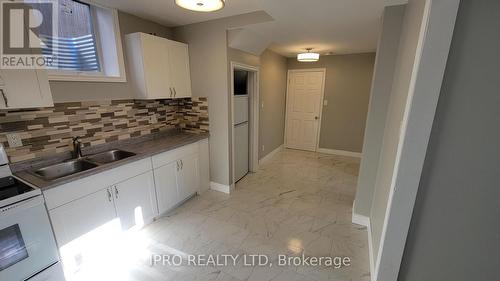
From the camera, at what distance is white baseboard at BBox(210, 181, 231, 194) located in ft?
10.6

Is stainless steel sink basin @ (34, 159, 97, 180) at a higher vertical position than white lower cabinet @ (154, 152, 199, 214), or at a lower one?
higher

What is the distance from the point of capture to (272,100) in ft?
15.4

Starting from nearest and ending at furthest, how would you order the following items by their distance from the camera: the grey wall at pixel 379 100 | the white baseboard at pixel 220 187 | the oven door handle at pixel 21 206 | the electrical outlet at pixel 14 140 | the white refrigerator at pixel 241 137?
the oven door handle at pixel 21 206
the electrical outlet at pixel 14 140
the grey wall at pixel 379 100
the white baseboard at pixel 220 187
the white refrigerator at pixel 241 137

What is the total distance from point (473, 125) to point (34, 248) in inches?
117

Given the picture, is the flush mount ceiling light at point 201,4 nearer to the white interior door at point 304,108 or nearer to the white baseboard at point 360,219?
the white baseboard at point 360,219

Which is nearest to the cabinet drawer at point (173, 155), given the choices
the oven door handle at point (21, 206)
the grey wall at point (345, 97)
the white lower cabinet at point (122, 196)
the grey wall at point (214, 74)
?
the white lower cabinet at point (122, 196)

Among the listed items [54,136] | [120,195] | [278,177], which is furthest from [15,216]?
[278,177]

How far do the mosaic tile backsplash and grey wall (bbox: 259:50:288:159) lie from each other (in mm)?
1618

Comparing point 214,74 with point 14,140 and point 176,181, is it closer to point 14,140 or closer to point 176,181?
point 176,181

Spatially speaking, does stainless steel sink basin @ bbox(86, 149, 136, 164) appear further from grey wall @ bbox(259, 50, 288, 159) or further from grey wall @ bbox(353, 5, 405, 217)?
grey wall @ bbox(353, 5, 405, 217)

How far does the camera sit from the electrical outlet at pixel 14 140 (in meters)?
1.72

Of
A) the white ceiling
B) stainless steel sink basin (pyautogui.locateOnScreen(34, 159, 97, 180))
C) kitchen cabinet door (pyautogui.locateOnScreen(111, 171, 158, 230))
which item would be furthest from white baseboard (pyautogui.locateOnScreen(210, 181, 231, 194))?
the white ceiling

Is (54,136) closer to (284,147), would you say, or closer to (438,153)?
(438,153)

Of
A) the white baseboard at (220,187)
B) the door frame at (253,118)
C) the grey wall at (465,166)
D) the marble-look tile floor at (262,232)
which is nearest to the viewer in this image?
the grey wall at (465,166)
